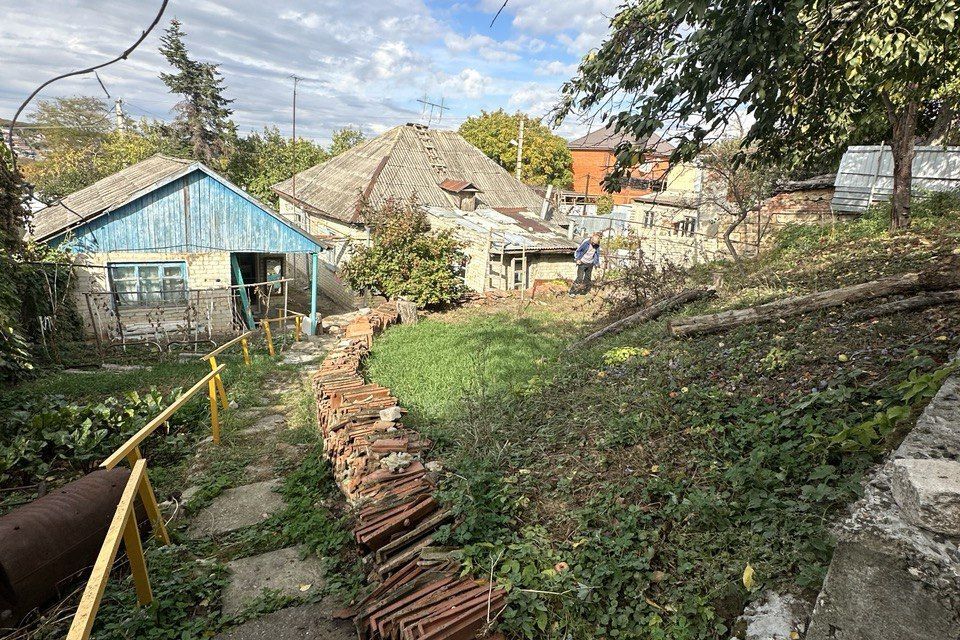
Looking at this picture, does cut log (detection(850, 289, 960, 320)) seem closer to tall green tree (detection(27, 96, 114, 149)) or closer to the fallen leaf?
the fallen leaf

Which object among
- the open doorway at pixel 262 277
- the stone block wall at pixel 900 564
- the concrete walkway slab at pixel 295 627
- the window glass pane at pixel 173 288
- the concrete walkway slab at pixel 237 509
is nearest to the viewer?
the stone block wall at pixel 900 564

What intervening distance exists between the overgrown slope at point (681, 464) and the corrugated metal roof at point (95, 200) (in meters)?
11.0

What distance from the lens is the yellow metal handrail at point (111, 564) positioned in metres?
1.98

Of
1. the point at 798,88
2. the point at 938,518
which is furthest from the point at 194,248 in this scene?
the point at 938,518

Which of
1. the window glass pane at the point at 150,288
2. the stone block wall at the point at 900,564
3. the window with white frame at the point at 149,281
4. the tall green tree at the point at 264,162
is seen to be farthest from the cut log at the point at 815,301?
the tall green tree at the point at 264,162

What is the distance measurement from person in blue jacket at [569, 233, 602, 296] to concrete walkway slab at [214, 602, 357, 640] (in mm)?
12123

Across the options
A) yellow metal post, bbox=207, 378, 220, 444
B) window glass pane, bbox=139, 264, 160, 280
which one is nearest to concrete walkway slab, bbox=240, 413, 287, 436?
yellow metal post, bbox=207, 378, 220, 444

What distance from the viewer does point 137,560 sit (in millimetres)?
3195

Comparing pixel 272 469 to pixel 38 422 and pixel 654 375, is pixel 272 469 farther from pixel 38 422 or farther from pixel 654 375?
pixel 654 375

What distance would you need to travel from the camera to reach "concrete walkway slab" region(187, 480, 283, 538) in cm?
458

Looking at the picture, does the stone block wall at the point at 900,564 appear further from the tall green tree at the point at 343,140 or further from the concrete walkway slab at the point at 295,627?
the tall green tree at the point at 343,140

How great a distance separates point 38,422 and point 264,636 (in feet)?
14.7

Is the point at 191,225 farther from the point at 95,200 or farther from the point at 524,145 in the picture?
the point at 524,145

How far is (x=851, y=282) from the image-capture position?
21.7ft
